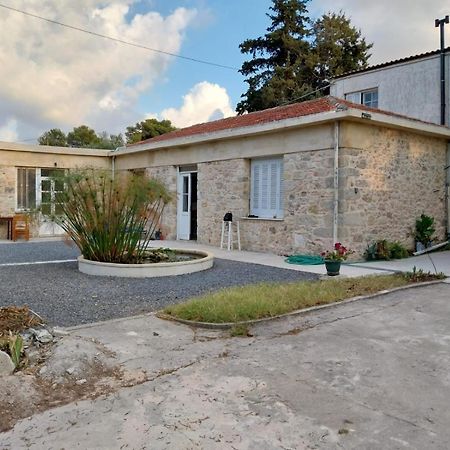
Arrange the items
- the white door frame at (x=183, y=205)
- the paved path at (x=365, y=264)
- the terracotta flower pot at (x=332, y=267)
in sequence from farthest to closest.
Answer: the white door frame at (x=183, y=205) < the paved path at (x=365, y=264) < the terracotta flower pot at (x=332, y=267)

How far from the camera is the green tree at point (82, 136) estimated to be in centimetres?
4259

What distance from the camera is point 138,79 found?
1570 centimetres

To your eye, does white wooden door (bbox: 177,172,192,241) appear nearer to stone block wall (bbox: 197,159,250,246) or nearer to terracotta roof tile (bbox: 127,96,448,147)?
stone block wall (bbox: 197,159,250,246)

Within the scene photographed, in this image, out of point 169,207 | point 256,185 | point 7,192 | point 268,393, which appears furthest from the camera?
point 7,192

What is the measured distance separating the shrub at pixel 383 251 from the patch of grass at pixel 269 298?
292 centimetres

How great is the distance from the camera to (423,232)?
41.1ft

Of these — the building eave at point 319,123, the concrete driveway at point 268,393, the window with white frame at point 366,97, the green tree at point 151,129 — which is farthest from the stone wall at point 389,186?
the green tree at point 151,129

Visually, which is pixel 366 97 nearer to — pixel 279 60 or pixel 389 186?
pixel 389 186

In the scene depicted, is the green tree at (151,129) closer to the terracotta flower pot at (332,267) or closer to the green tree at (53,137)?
the green tree at (53,137)

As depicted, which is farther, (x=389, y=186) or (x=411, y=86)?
(x=411, y=86)

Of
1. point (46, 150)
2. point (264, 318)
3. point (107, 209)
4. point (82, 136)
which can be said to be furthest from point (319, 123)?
point (82, 136)

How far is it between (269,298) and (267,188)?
22.2 feet

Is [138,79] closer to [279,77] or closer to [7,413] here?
[7,413]

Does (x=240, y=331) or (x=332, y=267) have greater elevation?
(x=332, y=267)
